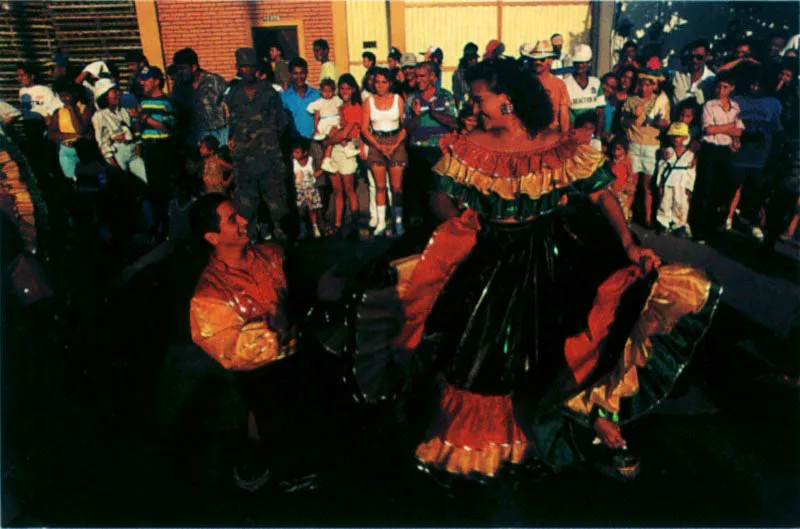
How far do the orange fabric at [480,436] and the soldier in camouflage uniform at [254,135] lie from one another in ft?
14.0

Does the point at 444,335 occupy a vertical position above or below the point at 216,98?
below

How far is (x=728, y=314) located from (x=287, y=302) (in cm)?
385

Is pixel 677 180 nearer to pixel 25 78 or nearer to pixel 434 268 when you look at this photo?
pixel 434 268

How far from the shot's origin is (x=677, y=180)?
23.7 feet

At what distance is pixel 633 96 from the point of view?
7.62 metres

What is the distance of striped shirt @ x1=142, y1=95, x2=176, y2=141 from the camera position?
7539 millimetres

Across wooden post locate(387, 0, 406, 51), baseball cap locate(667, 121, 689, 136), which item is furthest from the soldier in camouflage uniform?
wooden post locate(387, 0, 406, 51)

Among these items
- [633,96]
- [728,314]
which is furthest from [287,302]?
[633,96]

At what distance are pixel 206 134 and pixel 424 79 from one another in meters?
2.79

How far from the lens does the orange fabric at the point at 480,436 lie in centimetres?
343

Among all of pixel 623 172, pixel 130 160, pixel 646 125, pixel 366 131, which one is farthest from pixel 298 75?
pixel 646 125

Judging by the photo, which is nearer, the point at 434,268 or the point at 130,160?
the point at 434,268

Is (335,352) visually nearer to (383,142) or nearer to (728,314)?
(728,314)

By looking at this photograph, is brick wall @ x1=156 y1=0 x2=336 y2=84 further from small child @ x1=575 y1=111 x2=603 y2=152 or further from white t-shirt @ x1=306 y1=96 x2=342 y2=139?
small child @ x1=575 y1=111 x2=603 y2=152
